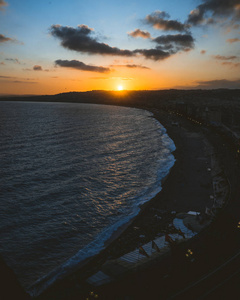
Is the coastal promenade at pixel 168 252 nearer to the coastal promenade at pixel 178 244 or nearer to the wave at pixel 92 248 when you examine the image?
the coastal promenade at pixel 178 244

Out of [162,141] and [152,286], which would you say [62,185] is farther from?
[162,141]

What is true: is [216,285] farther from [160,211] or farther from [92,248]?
[160,211]

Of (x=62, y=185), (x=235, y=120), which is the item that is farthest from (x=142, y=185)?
(x=235, y=120)

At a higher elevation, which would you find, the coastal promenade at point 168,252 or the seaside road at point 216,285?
the seaside road at point 216,285

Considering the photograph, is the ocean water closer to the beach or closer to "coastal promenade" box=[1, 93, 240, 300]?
the beach

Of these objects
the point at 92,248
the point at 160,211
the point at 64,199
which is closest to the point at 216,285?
the point at 92,248

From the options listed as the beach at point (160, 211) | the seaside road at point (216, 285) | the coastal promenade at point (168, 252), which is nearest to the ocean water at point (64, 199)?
the beach at point (160, 211)

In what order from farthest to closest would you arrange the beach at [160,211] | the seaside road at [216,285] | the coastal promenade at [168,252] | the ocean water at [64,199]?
1. the ocean water at [64,199]
2. the beach at [160,211]
3. the coastal promenade at [168,252]
4. the seaside road at [216,285]

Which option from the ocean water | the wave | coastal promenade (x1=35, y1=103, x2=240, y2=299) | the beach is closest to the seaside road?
coastal promenade (x1=35, y1=103, x2=240, y2=299)

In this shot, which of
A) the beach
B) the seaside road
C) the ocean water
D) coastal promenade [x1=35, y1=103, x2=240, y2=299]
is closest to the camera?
the seaside road
